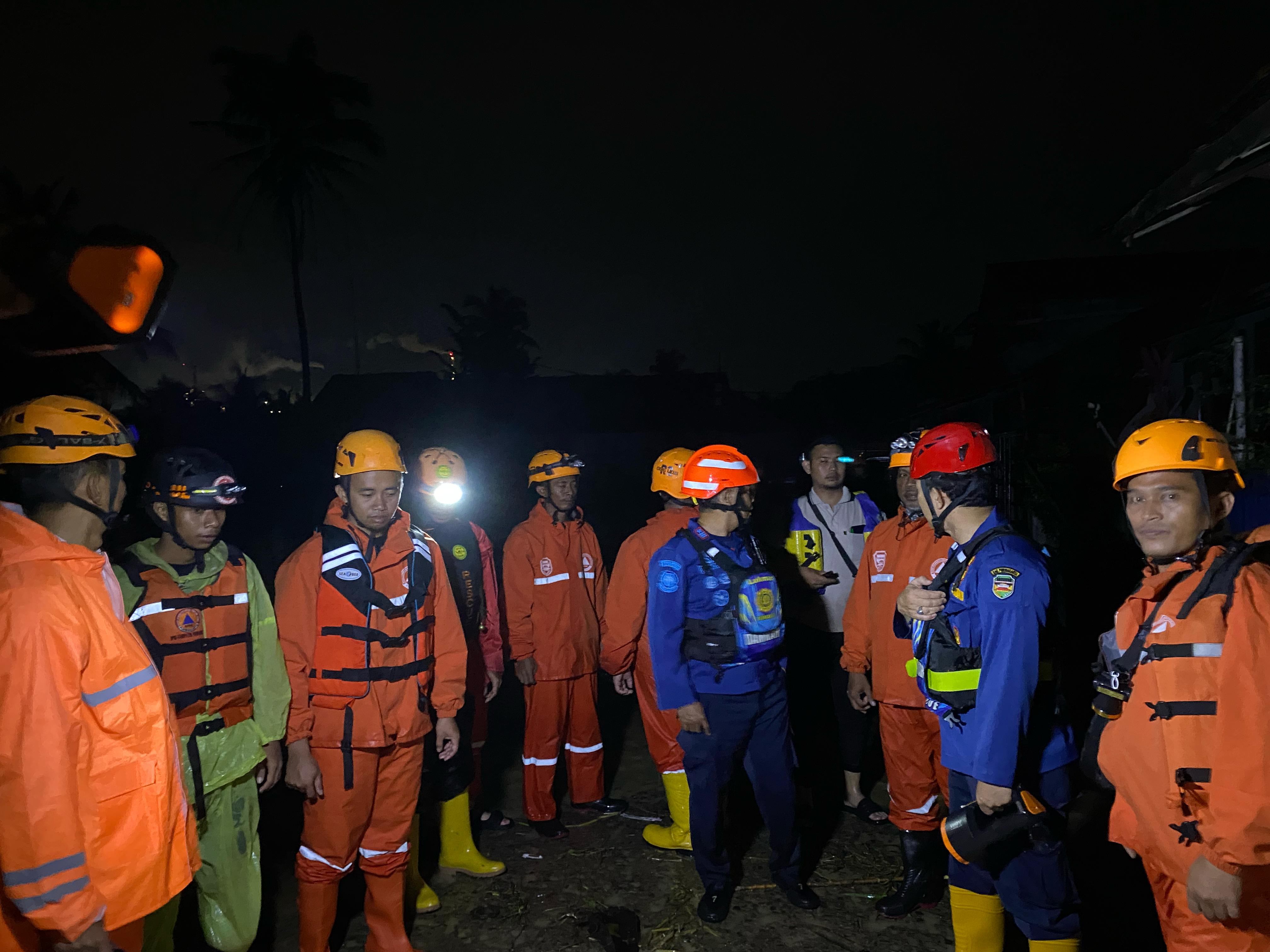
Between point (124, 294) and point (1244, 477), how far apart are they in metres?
6.25

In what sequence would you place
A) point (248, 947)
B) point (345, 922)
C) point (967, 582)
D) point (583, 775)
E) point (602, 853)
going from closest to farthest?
point (967, 582) → point (248, 947) → point (345, 922) → point (602, 853) → point (583, 775)

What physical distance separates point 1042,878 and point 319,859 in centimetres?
314

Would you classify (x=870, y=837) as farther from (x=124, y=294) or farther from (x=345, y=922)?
(x=124, y=294)

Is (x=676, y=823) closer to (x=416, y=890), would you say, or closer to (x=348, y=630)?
(x=416, y=890)

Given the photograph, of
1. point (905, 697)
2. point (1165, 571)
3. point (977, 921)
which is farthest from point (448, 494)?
point (1165, 571)

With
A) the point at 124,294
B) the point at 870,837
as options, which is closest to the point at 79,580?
the point at 124,294

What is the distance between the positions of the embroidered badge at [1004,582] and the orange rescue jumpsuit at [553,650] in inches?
123

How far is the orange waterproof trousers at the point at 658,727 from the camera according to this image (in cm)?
487

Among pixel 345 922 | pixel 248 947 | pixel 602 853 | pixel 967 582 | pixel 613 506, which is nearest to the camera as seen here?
pixel 967 582

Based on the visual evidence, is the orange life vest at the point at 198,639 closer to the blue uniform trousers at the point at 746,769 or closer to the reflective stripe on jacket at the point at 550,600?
the reflective stripe on jacket at the point at 550,600

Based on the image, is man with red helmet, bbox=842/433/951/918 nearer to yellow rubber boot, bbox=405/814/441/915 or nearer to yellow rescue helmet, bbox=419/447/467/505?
yellow rubber boot, bbox=405/814/441/915

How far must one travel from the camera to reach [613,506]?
23.4 metres

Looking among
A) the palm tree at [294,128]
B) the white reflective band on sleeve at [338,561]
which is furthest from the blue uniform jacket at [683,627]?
the palm tree at [294,128]

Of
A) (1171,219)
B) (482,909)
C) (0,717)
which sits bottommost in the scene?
(482,909)
